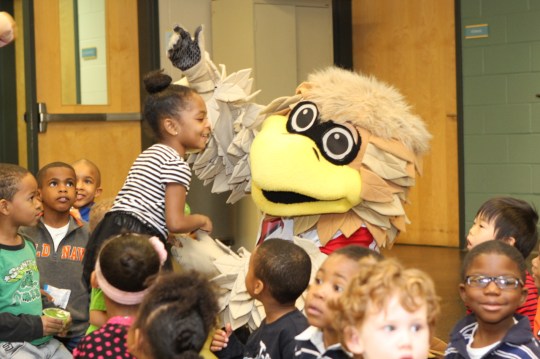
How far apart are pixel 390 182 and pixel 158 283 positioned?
4.74ft

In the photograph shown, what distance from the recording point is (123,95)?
631 centimetres

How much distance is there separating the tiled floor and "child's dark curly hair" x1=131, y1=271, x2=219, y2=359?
8.43 feet

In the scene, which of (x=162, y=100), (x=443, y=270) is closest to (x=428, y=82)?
(x=443, y=270)

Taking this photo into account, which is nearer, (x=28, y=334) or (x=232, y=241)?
(x=28, y=334)

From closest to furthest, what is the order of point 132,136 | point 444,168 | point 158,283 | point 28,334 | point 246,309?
point 158,283, point 28,334, point 246,309, point 132,136, point 444,168

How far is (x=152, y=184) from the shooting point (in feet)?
9.78

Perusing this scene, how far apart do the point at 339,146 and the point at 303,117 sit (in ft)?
0.60

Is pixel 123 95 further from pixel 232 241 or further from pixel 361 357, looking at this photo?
pixel 361 357

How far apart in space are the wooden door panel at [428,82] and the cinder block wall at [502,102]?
0.14 m

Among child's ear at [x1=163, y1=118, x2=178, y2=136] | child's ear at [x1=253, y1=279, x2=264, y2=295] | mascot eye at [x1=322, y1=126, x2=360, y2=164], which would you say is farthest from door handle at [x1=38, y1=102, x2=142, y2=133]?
child's ear at [x1=253, y1=279, x2=264, y2=295]

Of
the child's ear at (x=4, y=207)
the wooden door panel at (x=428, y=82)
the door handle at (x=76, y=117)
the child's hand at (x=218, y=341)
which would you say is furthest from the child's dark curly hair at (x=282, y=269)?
the wooden door panel at (x=428, y=82)

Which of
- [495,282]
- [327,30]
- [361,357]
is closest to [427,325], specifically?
[361,357]

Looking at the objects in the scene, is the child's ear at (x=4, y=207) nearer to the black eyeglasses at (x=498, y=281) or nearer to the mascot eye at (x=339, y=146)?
the mascot eye at (x=339, y=146)

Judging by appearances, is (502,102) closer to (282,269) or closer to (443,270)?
(443,270)
